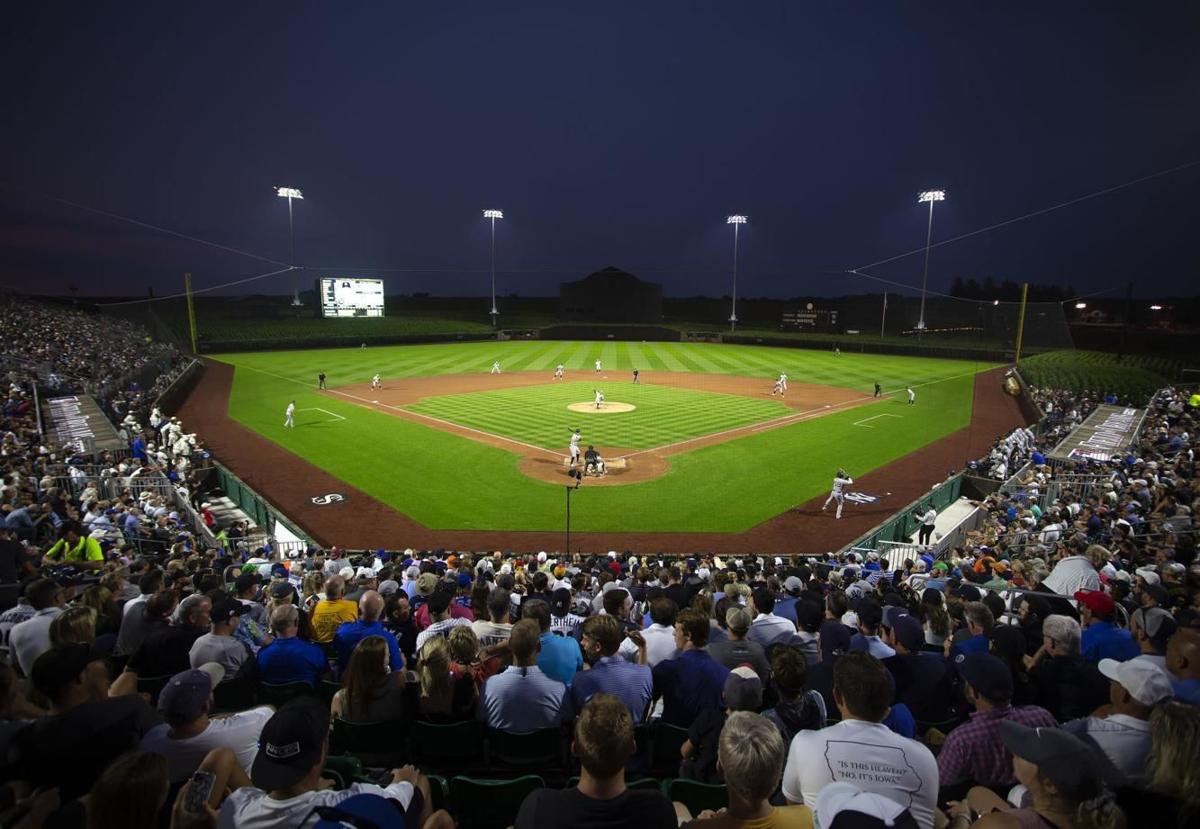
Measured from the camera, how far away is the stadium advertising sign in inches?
855

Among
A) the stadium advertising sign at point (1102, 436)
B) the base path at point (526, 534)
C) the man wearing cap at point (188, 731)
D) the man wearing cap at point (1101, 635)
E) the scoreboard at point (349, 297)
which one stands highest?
the scoreboard at point (349, 297)

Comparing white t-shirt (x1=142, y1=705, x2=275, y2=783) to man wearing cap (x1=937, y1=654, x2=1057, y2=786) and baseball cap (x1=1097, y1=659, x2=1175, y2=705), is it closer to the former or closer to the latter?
man wearing cap (x1=937, y1=654, x2=1057, y2=786)

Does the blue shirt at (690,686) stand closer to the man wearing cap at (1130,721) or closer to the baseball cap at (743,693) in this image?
the baseball cap at (743,693)

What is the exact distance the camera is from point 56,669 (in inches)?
160

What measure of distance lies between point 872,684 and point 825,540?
15.3m

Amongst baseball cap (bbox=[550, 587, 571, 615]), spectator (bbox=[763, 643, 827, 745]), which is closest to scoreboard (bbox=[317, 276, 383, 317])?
baseball cap (bbox=[550, 587, 571, 615])

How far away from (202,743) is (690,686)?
3.32 meters

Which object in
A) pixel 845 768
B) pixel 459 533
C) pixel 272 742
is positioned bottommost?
pixel 459 533

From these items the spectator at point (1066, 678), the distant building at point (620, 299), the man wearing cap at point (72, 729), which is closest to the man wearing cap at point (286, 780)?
the man wearing cap at point (72, 729)

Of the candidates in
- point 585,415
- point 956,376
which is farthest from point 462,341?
point 956,376

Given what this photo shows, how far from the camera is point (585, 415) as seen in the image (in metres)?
32.9

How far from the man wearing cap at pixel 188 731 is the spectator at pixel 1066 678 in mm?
6070

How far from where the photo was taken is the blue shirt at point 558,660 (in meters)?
5.41

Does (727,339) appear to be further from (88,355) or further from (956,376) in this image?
(88,355)
